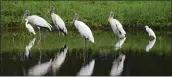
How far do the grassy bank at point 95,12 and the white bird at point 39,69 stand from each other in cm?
1022

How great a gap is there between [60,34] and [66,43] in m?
3.32

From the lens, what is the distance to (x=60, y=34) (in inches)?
843

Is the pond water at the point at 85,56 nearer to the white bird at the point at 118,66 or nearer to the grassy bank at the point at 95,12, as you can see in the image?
the white bird at the point at 118,66

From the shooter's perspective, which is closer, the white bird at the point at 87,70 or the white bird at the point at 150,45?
the white bird at the point at 87,70

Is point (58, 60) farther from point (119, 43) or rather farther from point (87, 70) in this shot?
point (119, 43)

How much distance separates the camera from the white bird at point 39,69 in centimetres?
1198

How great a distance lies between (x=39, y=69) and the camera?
12.6 m

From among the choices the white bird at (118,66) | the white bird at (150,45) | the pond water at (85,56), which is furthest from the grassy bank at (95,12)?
the white bird at (118,66)

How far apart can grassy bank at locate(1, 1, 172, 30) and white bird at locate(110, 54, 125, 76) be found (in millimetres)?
8940

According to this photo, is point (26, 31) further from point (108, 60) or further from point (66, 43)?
point (108, 60)

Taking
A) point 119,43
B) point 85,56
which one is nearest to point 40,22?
point 119,43

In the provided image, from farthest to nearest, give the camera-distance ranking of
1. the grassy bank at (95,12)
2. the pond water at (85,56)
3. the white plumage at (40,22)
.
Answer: the grassy bank at (95,12) → the white plumage at (40,22) → the pond water at (85,56)

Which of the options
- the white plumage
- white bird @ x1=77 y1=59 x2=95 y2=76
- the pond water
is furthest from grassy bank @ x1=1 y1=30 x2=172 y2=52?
white bird @ x1=77 y1=59 x2=95 y2=76

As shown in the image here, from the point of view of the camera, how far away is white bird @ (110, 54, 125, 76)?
12.1 meters
